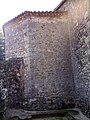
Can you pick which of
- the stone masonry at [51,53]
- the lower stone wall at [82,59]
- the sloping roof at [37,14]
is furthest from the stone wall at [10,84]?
the sloping roof at [37,14]

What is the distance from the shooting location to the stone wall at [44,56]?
991cm

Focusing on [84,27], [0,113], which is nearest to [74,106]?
[84,27]

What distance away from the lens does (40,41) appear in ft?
34.0

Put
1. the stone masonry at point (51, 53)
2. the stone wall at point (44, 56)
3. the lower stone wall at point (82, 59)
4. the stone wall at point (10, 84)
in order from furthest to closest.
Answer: the stone wall at point (44, 56) < the stone masonry at point (51, 53) < the lower stone wall at point (82, 59) < the stone wall at point (10, 84)

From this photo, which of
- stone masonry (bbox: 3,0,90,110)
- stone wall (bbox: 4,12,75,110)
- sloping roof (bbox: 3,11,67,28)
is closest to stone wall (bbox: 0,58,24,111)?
stone masonry (bbox: 3,0,90,110)

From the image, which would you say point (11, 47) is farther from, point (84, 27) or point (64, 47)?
point (84, 27)

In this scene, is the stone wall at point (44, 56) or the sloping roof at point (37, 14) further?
the sloping roof at point (37, 14)

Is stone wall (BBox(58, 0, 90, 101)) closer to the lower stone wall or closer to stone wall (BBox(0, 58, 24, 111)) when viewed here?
the lower stone wall

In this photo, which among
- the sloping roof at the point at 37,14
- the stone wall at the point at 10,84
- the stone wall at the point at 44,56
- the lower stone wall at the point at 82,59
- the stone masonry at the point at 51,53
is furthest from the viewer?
the sloping roof at the point at 37,14

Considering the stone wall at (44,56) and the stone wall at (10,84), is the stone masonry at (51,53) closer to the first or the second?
the stone wall at (44,56)

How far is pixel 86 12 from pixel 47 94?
392 cm

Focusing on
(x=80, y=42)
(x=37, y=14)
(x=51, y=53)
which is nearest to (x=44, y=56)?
(x=51, y=53)

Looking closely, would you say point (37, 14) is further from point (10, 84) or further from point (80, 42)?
point (10, 84)

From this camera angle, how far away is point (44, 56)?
10.2 meters
